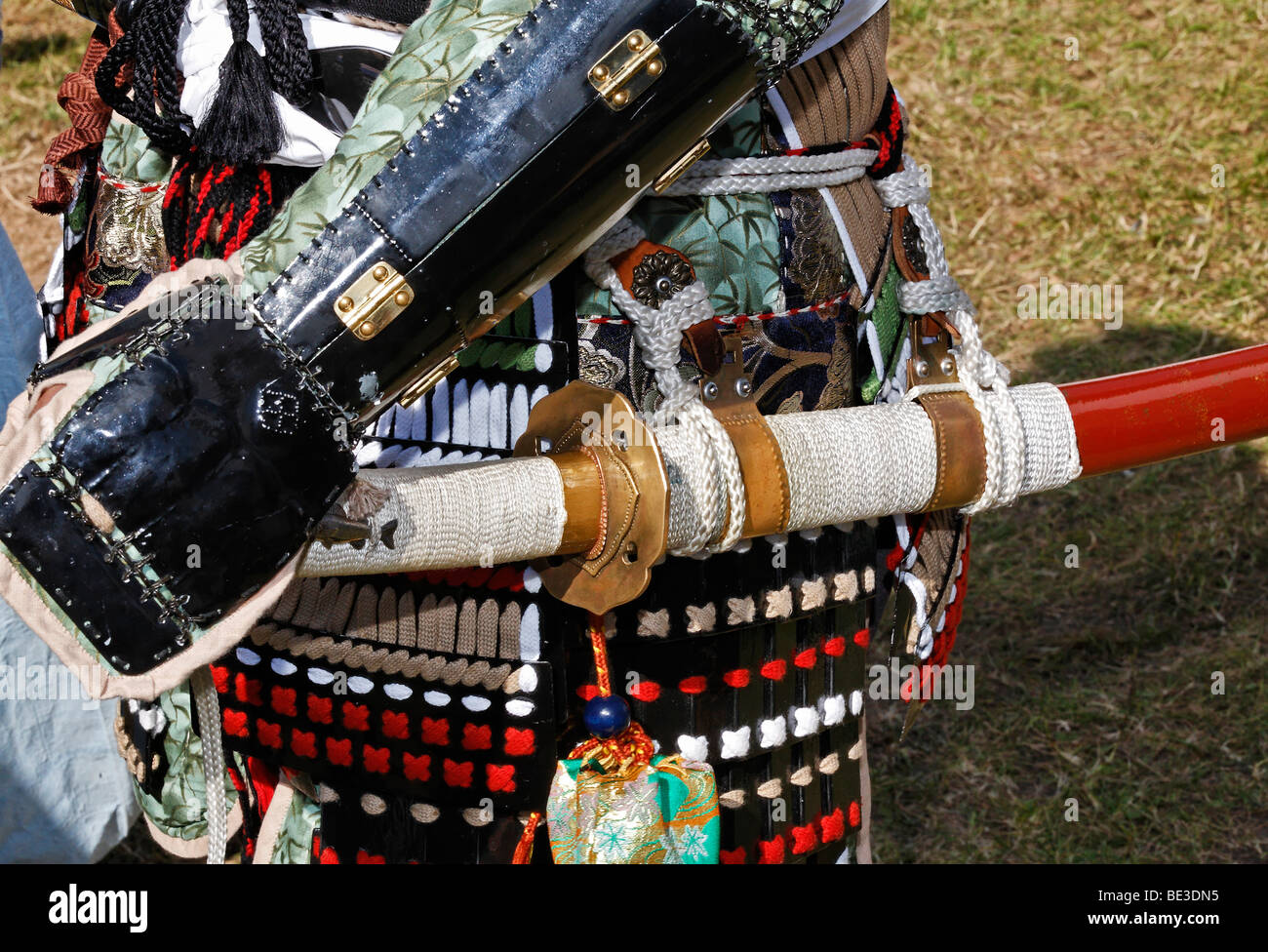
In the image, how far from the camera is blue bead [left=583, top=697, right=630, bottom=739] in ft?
3.51

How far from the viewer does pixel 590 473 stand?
0.97m

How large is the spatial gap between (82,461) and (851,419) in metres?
0.56

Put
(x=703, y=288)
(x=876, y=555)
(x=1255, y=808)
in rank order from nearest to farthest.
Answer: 1. (x=703, y=288)
2. (x=876, y=555)
3. (x=1255, y=808)

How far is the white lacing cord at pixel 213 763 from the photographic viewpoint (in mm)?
1058

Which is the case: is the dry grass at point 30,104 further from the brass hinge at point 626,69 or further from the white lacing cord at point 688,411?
the brass hinge at point 626,69

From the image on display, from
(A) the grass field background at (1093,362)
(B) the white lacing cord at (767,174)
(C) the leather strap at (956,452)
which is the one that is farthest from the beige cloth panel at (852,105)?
(A) the grass field background at (1093,362)

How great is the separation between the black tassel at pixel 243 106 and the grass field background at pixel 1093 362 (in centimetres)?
158

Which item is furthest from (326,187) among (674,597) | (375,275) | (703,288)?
(674,597)

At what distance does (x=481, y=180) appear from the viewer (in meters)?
0.88

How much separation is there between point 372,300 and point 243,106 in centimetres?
25

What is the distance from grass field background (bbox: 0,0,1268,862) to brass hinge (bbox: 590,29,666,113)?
160cm

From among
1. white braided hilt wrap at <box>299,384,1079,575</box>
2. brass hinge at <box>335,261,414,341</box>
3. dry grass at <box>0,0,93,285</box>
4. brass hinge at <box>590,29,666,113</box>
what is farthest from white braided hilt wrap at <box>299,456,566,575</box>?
dry grass at <box>0,0,93,285</box>

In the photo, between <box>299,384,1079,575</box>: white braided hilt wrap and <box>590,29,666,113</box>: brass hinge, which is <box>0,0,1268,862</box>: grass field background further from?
<box>590,29,666,113</box>: brass hinge
